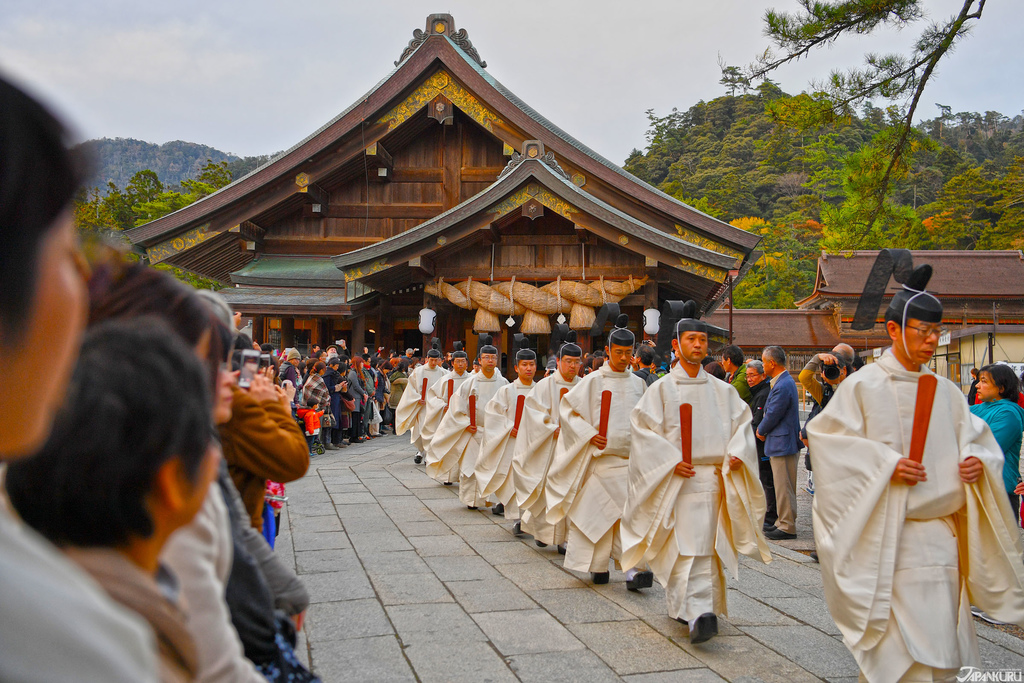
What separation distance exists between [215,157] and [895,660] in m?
117

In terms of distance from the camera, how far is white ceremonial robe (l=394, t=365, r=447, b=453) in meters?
11.9

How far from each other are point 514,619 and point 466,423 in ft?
16.3

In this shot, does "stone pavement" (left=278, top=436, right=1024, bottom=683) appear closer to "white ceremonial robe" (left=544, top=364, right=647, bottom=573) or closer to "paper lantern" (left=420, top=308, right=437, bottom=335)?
"white ceremonial robe" (left=544, top=364, right=647, bottom=573)

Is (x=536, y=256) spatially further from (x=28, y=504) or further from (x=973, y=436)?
(x=28, y=504)

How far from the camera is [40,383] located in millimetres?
772

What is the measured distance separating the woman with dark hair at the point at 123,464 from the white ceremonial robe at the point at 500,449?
6955mm

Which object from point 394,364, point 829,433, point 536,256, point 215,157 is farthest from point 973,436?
point 215,157

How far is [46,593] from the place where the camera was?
627 mm

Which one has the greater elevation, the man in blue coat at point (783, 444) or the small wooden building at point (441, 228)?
the small wooden building at point (441, 228)

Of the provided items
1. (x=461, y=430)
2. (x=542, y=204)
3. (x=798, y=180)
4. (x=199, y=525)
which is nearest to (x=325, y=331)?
(x=542, y=204)

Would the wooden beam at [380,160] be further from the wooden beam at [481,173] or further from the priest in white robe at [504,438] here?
the priest in white robe at [504,438]

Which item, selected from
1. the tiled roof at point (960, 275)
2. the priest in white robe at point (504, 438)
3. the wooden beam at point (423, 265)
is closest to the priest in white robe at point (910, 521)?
the priest in white robe at point (504, 438)

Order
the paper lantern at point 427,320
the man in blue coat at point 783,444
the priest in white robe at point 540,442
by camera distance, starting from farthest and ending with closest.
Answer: the paper lantern at point 427,320, the man in blue coat at point 783,444, the priest in white robe at point 540,442

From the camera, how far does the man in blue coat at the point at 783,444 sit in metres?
7.11
